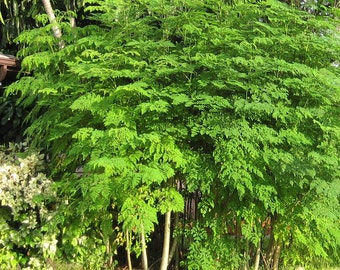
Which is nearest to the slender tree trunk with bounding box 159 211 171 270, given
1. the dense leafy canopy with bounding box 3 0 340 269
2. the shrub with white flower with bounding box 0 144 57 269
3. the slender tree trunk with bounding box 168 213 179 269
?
the slender tree trunk with bounding box 168 213 179 269

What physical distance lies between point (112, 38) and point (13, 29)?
3.71m

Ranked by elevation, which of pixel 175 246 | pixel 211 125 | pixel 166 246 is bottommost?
pixel 175 246

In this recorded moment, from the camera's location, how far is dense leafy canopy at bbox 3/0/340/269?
13.3 feet

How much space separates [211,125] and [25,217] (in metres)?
2.60

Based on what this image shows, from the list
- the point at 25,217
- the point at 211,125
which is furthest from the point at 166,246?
the point at 25,217

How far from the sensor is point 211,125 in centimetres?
412

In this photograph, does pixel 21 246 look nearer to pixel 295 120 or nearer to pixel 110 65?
pixel 110 65

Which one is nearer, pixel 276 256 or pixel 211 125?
pixel 211 125

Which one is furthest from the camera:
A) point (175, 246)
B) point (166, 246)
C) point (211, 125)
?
point (175, 246)

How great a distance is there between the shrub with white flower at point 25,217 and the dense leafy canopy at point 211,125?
1.04 feet

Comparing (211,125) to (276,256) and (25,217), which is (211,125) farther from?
(25,217)

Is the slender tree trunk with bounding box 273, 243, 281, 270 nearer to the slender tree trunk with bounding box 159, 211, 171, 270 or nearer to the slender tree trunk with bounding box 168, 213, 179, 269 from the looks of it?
the slender tree trunk with bounding box 168, 213, 179, 269

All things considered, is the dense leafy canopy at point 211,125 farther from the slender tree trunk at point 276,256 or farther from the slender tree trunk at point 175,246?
the slender tree trunk at point 175,246

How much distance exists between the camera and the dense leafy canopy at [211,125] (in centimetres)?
404
